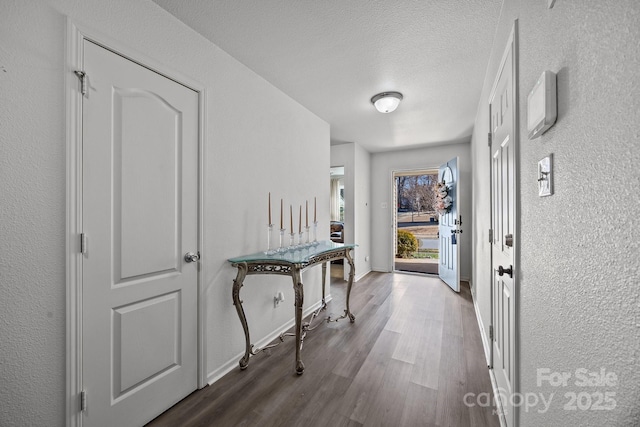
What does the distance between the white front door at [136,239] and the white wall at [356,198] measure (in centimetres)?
303

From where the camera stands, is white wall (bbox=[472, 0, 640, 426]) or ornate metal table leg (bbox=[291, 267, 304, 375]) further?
ornate metal table leg (bbox=[291, 267, 304, 375])

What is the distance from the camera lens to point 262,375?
194cm

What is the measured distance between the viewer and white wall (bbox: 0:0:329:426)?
1.06m

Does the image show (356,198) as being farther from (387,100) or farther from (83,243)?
(83,243)

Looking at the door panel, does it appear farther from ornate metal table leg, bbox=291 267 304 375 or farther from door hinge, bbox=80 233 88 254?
ornate metal table leg, bbox=291 267 304 375

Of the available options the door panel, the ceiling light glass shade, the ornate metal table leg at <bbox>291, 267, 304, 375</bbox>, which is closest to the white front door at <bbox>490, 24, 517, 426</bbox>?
the ceiling light glass shade

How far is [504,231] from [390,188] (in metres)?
3.65

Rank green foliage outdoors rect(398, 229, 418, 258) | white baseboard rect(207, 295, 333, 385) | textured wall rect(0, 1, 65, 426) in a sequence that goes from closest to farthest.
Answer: textured wall rect(0, 1, 65, 426), white baseboard rect(207, 295, 333, 385), green foliage outdoors rect(398, 229, 418, 258)

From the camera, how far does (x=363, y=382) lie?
6.05 feet

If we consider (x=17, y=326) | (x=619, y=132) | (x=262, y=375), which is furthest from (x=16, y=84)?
(x=262, y=375)

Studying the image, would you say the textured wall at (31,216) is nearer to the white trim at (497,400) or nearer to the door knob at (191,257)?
the door knob at (191,257)

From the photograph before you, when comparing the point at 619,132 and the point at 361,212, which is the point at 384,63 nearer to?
the point at 619,132

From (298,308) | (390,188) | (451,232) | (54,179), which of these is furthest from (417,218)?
(54,179)

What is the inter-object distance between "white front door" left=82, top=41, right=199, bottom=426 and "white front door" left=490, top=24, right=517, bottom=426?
1.82 meters
